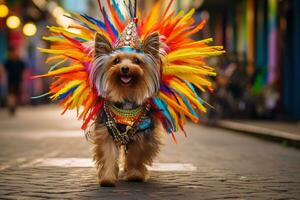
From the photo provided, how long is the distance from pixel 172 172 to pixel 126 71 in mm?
1758

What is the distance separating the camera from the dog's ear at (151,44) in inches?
276

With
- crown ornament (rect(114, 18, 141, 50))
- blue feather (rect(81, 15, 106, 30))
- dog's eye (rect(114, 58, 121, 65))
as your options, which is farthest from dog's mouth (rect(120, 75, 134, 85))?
blue feather (rect(81, 15, 106, 30))

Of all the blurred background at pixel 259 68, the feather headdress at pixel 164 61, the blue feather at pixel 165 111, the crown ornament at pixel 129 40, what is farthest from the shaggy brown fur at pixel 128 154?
the blurred background at pixel 259 68

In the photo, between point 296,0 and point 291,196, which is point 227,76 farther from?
point 291,196

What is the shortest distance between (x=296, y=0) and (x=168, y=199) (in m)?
14.8

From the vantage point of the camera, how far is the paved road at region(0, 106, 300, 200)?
21.3 ft

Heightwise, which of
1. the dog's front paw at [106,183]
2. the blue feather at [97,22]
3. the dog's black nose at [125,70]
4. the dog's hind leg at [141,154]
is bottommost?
the dog's front paw at [106,183]

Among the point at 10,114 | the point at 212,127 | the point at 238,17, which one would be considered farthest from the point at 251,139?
the point at 238,17

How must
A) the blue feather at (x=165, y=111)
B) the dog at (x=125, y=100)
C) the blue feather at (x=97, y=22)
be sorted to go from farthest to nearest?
the blue feather at (x=97, y=22) → the blue feather at (x=165, y=111) → the dog at (x=125, y=100)

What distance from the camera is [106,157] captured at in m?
7.02

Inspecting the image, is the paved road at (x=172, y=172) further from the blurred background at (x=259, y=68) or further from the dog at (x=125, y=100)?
the blurred background at (x=259, y=68)

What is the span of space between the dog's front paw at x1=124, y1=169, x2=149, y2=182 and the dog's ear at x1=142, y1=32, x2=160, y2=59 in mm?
1127

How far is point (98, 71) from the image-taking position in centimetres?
696

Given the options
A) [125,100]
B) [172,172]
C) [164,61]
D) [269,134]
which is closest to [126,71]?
[125,100]
